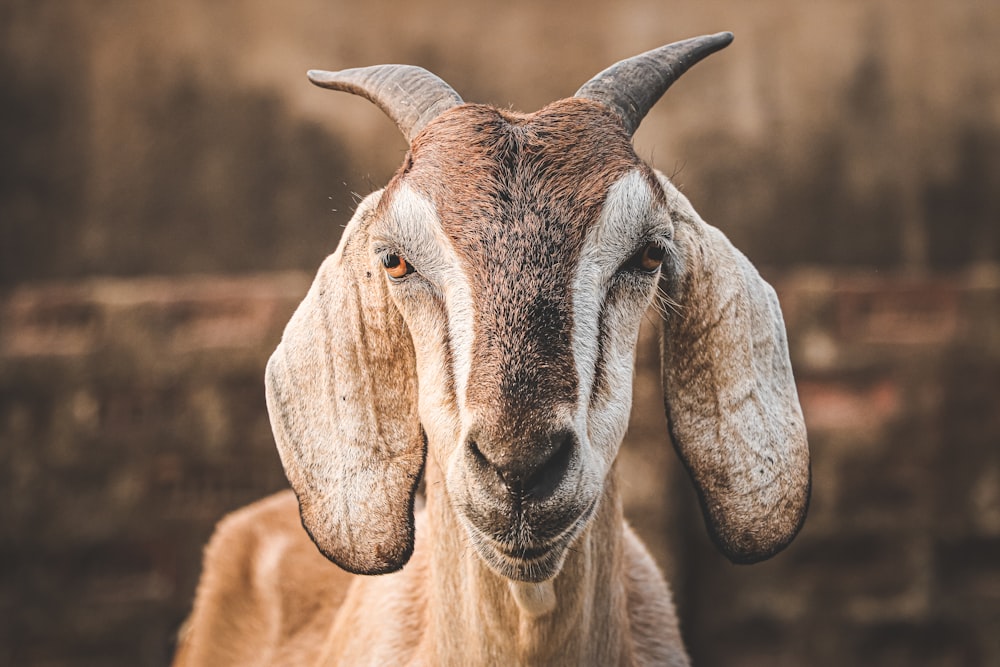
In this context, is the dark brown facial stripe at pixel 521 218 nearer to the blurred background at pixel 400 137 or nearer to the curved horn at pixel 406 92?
the curved horn at pixel 406 92

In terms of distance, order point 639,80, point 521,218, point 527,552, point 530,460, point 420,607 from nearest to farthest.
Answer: point 530,460 → point 527,552 → point 521,218 → point 639,80 → point 420,607

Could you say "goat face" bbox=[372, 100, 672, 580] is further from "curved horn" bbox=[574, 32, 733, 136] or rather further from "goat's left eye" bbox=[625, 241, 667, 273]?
"curved horn" bbox=[574, 32, 733, 136]

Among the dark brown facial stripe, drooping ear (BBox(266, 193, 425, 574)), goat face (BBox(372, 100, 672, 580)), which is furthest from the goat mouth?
drooping ear (BBox(266, 193, 425, 574))

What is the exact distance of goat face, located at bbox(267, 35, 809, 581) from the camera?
1.99 meters

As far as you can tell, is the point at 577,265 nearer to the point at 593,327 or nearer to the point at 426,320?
the point at 593,327

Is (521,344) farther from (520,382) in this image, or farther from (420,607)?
(420,607)

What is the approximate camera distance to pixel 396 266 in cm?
238

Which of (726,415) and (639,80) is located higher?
(639,80)

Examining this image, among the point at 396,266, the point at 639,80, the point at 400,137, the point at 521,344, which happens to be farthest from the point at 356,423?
the point at 400,137

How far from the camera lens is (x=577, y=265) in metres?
2.15

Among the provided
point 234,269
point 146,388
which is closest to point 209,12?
point 234,269

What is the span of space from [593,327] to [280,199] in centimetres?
492

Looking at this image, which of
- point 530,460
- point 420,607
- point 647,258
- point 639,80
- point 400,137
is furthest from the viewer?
point 400,137

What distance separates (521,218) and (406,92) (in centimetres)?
70
